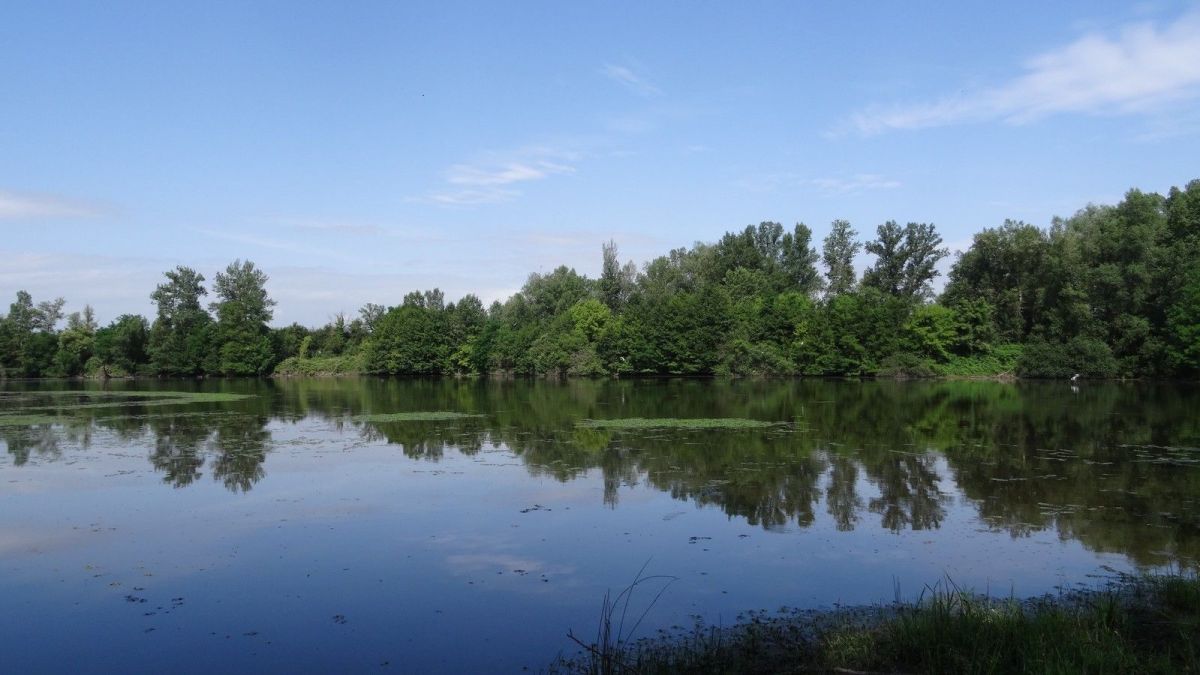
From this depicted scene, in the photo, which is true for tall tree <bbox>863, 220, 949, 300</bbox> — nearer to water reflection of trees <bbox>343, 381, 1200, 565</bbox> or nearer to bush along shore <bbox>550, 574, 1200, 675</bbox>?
water reflection of trees <bbox>343, 381, 1200, 565</bbox>

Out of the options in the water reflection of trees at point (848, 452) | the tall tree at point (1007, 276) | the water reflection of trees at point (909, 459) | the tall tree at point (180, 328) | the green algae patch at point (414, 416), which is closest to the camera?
the water reflection of trees at point (909, 459)

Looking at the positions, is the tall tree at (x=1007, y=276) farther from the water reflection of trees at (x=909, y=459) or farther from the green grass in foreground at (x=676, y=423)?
the green grass in foreground at (x=676, y=423)

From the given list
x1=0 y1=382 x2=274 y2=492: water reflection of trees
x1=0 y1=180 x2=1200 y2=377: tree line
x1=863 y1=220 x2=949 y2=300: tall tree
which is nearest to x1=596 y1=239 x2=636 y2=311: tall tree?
x1=0 y1=180 x2=1200 y2=377: tree line

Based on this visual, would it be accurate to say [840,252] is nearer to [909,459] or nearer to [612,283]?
[612,283]

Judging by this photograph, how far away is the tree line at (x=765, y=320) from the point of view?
47.7 m

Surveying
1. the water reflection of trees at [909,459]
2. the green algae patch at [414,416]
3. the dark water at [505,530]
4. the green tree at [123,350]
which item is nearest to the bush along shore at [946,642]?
the dark water at [505,530]

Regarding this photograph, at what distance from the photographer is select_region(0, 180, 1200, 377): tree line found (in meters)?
47.7

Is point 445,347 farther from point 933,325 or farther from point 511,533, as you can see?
point 511,533

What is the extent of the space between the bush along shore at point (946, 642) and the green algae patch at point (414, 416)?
69.6 feet

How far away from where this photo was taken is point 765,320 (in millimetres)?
61031

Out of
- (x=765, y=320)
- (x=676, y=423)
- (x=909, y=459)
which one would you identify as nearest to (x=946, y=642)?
(x=909, y=459)

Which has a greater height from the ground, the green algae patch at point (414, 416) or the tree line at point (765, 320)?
the tree line at point (765, 320)

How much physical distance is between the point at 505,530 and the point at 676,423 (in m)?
13.5

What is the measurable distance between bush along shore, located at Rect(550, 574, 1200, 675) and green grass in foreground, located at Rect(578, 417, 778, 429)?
Answer: 1580cm
